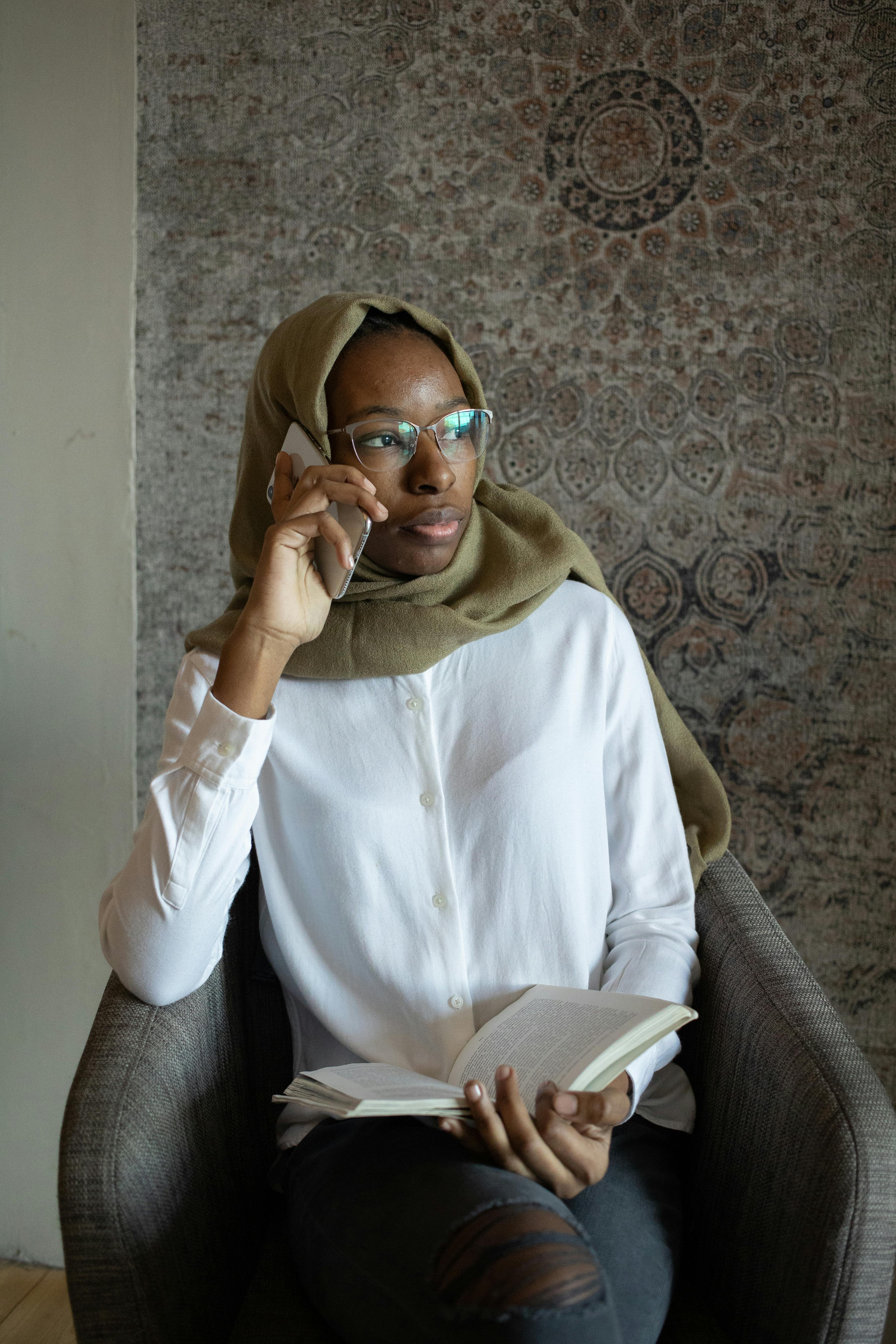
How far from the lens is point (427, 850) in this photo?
119cm

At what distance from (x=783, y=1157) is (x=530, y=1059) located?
0.27 m

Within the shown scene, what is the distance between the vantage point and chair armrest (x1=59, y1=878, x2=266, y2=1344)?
0.93 metres

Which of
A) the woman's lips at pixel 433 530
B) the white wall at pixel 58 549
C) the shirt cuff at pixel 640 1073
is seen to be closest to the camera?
the shirt cuff at pixel 640 1073

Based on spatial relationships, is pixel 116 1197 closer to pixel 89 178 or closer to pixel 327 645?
pixel 327 645

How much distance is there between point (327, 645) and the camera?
4.14 ft

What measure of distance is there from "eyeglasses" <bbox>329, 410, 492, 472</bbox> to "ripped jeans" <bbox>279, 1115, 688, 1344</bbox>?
0.75 metres

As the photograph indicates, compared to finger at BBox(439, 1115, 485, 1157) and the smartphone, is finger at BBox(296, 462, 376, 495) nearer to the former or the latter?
the smartphone

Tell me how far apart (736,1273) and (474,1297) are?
15.0 inches

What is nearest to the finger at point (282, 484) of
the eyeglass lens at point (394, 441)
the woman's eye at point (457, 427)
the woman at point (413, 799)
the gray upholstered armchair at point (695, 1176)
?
the woman at point (413, 799)

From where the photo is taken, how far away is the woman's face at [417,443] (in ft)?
4.00

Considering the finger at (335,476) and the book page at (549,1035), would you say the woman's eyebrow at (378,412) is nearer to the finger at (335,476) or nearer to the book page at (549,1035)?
the finger at (335,476)

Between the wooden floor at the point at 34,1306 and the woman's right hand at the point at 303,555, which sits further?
the wooden floor at the point at 34,1306

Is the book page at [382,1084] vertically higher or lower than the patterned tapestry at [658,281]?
lower

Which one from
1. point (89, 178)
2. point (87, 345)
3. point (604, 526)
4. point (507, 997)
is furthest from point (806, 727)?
point (89, 178)
